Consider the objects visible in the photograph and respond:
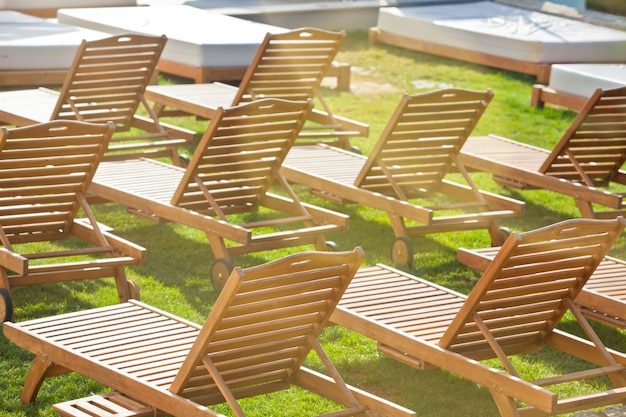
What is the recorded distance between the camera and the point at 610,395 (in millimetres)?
5453

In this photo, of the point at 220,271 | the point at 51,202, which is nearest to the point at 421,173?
the point at 220,271

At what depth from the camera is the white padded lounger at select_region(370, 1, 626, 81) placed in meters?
14.4

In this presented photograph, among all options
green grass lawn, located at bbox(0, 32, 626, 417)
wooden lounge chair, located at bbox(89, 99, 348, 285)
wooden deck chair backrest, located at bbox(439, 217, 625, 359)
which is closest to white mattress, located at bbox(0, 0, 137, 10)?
green grass lawn, located at bbox(0, 32, 626, 417)

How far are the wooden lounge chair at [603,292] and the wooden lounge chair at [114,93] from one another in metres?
3.12

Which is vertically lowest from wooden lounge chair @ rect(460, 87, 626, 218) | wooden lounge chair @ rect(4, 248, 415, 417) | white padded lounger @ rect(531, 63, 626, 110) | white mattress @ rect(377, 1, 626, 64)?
white mattress @ rect(377, 1, 626, 64)

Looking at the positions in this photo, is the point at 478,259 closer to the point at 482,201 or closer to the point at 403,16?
the point at 482,201

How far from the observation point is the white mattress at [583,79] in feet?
39.7

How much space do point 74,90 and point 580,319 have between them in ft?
16.4

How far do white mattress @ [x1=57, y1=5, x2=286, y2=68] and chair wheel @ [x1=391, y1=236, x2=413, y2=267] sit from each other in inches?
186

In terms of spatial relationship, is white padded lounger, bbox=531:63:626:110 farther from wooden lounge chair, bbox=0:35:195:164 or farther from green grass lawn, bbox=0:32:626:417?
wooden lounge chair, bbox=0:35:195:164

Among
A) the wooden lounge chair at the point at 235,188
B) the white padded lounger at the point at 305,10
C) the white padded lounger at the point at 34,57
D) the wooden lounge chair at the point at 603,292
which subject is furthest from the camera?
the white padded lounger at the point at 305,10

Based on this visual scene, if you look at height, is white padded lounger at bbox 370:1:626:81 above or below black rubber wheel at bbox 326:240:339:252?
below

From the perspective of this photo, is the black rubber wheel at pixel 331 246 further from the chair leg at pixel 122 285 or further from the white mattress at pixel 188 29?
the white mattress at pixel 188 29

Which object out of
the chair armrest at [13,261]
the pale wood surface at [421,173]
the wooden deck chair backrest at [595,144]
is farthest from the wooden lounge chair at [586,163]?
the chair armrest at [13,261]
